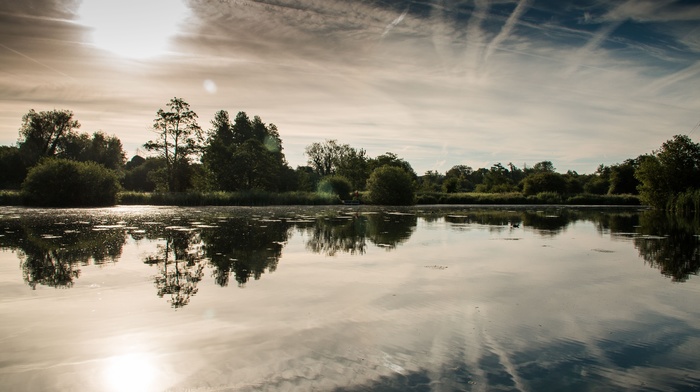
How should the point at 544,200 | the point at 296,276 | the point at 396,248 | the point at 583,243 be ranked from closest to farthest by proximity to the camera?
1. the point at 296,276
2. the point at 396,248
3. the point at 583,243
4. the point at 544,200

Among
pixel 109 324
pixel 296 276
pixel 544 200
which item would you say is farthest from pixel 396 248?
pixel 544 200

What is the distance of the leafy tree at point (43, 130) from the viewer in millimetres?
→ 69688

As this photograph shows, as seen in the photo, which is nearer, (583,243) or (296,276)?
(296,276)

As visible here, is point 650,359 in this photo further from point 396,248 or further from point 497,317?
point 396,248

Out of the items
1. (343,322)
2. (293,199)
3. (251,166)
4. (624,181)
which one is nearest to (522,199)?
(624,181)

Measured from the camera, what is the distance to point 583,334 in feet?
17.9

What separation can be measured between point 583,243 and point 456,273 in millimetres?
8703

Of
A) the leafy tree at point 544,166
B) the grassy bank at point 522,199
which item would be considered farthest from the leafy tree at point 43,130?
the leafy tree at point 544,166

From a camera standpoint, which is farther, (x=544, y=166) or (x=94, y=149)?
(x=544, y=166)

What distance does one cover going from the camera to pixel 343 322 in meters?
5.81

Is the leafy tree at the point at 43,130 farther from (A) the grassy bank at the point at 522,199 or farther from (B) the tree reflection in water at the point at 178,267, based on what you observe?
(B) the tree reflection in water at the point at 178,267

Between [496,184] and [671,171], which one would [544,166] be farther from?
[671,171]

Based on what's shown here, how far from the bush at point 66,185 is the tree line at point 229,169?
0.28 feet

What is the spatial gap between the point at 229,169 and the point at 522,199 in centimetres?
4428
